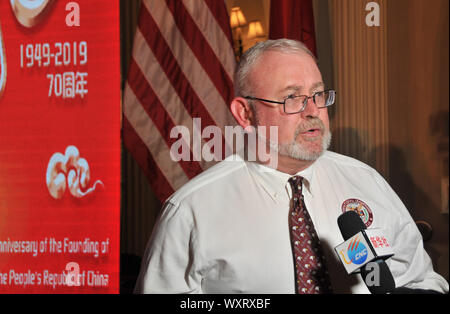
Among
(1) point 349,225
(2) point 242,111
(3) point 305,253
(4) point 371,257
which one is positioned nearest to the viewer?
(4) point 371,257

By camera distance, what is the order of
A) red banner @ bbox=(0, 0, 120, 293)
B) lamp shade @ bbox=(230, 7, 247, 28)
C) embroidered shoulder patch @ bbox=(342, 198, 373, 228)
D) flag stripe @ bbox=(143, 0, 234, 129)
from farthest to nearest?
lamp shade @ bbox=(230, 7, 247, 28), flag stripe @ bbox=(143, 0, 234, 129), red banner @ bbox=(0, 0, 120, 293), embroidered shoulder patch @ bbox=(342, 198, 373, 228)

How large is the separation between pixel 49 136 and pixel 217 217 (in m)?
1.11

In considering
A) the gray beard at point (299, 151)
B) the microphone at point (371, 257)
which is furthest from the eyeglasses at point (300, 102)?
the microphone at point (371, 257)

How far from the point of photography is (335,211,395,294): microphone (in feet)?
4.51

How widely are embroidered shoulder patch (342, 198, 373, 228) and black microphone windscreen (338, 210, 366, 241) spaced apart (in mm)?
399

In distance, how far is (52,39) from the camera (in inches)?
105

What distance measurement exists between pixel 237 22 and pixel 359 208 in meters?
2.65

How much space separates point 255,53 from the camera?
6.56ft

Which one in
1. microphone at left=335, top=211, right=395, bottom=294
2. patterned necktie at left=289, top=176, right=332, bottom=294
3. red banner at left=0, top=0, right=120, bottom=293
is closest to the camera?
microphone at left=335, top=211, right=395, bottom=294

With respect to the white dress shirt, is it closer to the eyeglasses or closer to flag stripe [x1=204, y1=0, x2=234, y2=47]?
the eyeglasses

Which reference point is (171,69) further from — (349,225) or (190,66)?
(349,225)

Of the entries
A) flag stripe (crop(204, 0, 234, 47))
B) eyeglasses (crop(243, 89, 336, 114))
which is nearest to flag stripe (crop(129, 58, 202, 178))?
flag stripe (crop(204, 0, 234, 47))

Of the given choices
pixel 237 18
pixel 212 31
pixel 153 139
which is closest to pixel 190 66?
pixel 212 31

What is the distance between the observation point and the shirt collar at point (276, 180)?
1.94 m
